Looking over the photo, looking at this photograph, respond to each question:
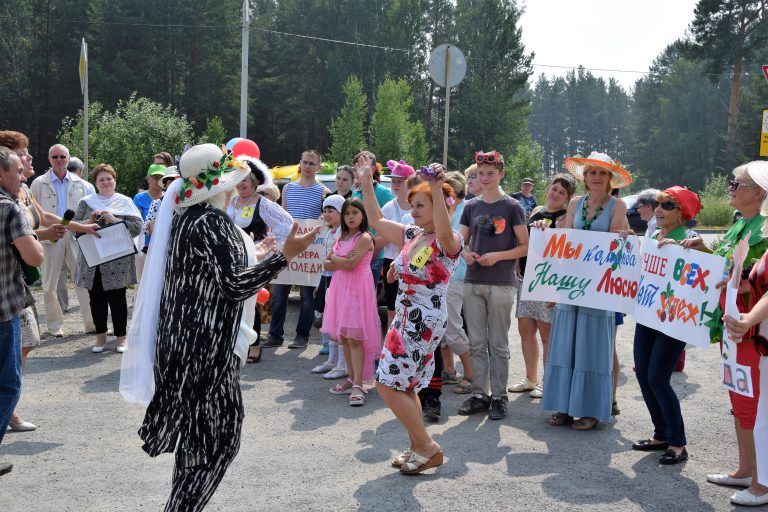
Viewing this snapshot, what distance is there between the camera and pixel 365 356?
24.3 feet

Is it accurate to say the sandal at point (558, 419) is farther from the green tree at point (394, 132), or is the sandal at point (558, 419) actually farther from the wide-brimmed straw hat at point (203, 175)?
the green tree at point (394, 132)

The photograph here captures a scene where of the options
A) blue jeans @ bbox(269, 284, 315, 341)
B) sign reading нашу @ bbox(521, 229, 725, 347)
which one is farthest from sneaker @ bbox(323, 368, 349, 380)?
sign reading нашу @ bbox(521, 229, 725, 347)

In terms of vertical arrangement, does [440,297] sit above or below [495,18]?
below

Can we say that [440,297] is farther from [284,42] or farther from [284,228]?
[284,42]

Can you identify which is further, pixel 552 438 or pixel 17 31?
pixel 17 31

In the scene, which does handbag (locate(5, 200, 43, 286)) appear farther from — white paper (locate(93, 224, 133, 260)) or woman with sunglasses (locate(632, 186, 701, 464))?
woman with sunglasses (locate(632, 186, 701, 464))

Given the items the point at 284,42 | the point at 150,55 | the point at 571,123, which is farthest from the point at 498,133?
the point at 571,123

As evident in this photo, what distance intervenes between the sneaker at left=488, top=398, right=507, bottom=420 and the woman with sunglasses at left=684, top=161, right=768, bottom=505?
1.86m

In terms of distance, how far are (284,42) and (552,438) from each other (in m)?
55.2

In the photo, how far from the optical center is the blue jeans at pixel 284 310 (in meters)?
9.06

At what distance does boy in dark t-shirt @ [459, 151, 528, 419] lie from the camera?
254 inches

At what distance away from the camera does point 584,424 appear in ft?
20.2

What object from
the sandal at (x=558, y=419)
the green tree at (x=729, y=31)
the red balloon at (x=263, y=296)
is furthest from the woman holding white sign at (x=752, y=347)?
the green tree at (x=729, y=31)

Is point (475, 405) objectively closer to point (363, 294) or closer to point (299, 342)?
point (363, 294)
